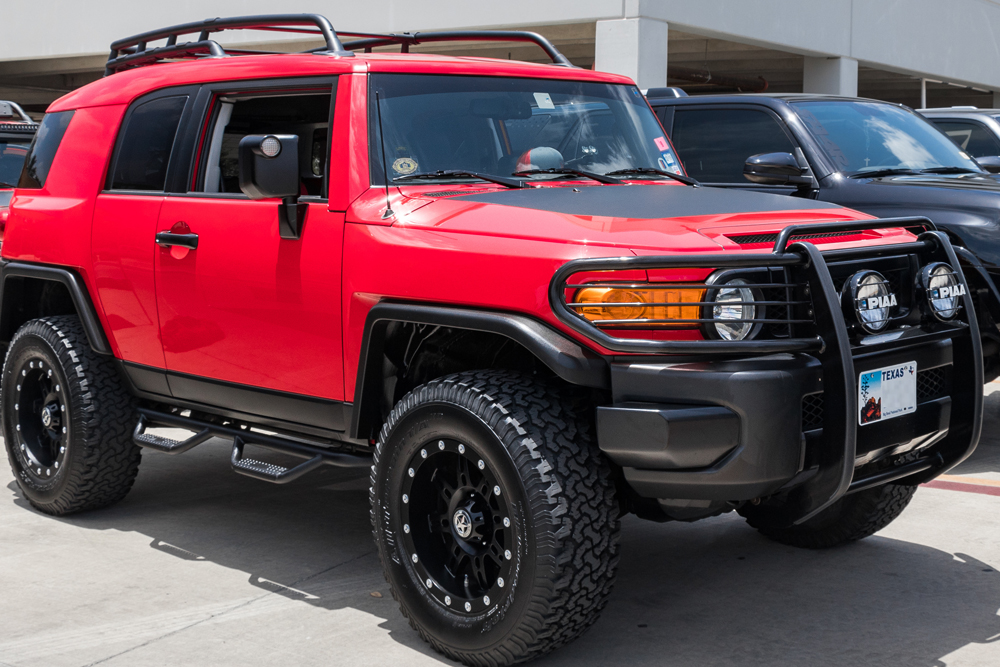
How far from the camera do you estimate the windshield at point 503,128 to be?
170 inches

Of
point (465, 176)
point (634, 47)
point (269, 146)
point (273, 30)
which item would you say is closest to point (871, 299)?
point (465, 176)

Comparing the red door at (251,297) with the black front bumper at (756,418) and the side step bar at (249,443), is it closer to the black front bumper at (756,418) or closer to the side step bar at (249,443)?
the side step bar at (249,443)

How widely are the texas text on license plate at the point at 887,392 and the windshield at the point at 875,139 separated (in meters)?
3.26

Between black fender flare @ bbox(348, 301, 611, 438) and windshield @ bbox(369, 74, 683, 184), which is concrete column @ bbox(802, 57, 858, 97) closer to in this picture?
windshield @ bbox(369, 74, 683, 184)

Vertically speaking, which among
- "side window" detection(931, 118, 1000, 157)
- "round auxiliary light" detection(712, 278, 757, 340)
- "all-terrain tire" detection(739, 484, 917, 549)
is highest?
"side window" detection(931, 118, 1000, 157)

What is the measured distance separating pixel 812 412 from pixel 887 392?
0.31 meters

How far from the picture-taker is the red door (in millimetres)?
4219

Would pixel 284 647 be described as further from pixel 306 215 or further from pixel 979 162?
pixel 979 162

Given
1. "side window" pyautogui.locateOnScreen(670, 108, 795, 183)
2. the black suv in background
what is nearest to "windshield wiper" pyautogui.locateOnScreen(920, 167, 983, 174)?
the black suv in background

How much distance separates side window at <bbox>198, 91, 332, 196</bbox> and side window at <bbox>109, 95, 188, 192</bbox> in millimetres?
234

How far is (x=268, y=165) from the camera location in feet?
13.5

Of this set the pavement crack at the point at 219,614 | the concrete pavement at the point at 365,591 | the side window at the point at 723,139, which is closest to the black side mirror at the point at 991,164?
the side window at the point at 723,139

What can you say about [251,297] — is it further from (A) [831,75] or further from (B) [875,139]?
(A) [831,75]

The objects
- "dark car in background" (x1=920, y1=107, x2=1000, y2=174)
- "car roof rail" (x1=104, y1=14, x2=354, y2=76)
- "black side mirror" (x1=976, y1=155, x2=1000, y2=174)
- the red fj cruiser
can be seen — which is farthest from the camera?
"dark car in background" (x1=920, y1=107, x2=1000, y2=174)
